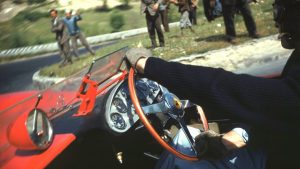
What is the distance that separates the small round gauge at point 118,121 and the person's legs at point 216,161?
26 centimetres

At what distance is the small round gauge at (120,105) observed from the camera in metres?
2.09

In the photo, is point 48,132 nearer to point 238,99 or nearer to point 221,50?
point 238,99

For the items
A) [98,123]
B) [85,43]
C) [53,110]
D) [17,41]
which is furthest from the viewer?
[17,41]

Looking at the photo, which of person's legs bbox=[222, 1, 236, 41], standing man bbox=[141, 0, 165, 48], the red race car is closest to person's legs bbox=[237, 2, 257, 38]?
person's legs bbox=[222, 1, 236, 41]

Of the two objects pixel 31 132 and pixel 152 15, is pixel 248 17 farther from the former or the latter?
pixel 31 132

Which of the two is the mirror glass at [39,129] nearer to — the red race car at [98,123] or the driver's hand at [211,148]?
the red race car at [98,123]

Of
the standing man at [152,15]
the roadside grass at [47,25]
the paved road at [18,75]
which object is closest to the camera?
the standing man at [152,15]

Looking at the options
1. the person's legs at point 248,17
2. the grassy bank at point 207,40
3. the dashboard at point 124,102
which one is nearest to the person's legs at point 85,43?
the grassy bank at point 207,40

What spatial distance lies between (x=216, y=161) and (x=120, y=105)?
1.79 feet

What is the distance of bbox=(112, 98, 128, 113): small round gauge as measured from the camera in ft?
6.86

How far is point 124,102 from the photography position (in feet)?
6.90

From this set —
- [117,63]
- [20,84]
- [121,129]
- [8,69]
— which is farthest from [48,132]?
[8,69]

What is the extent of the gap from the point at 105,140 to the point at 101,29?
22370 millimetres

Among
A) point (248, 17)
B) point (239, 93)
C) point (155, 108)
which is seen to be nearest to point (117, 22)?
point (248, 17)
